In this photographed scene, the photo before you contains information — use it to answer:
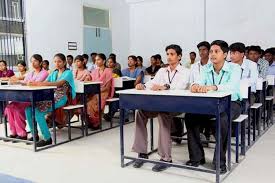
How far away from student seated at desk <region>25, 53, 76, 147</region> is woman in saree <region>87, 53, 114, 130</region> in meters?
0.51

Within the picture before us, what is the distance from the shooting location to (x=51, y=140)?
405 cm

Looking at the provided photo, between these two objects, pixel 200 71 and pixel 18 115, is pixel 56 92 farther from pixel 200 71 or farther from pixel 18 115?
→ pixel 200 71

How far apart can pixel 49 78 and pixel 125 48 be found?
17.5 ft

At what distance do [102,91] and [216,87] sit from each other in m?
2.44

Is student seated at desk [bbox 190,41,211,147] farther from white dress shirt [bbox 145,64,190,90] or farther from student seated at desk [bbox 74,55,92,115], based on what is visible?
student seated at desk [bbox 74,55,92,115]

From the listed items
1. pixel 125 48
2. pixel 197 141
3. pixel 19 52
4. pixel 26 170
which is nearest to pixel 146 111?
pixel 197 141

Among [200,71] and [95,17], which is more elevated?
[95,17]

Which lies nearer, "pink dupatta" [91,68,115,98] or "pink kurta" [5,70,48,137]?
"pink kurta" [5,70,48,137]

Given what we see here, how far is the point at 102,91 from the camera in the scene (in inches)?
196

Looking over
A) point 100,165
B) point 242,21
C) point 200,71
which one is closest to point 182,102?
point 200,71

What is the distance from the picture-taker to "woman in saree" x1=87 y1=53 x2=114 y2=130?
478 cm

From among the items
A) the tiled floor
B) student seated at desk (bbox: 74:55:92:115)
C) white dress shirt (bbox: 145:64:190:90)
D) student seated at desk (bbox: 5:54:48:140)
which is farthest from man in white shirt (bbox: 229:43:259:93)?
student seated at desk (bbox: 5:54:48:140)

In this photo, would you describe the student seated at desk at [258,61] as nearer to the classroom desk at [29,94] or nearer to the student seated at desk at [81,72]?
the student seated at desk at [81,72]

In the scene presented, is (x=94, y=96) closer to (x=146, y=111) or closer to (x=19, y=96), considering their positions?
(x=19, y=96)
